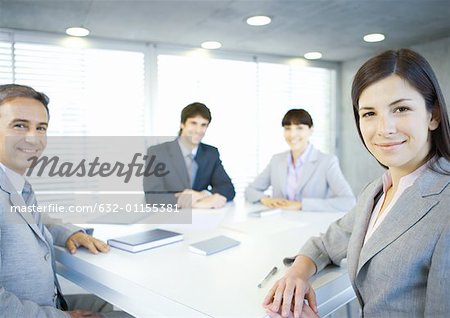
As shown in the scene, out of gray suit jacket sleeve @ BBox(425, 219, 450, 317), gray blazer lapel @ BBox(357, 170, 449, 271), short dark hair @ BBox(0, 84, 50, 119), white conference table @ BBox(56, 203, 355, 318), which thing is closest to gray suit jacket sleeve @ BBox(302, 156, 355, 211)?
white conference table @ BBox(56, 203, 355, 318)

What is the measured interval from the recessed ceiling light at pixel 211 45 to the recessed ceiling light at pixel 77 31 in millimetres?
1142

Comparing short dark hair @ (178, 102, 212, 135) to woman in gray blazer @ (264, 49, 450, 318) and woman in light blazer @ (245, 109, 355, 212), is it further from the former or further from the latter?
woman in gray blazer @ (264, 49, 450, 318)

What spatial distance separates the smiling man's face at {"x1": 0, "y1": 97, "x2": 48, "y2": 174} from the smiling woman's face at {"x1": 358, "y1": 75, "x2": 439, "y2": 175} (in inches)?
45.4

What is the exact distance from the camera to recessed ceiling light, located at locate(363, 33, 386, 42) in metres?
3.58

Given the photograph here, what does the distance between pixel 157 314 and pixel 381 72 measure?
92 centimetres

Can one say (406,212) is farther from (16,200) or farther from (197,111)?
(197,111)

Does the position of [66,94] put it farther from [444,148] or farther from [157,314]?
[444,148]

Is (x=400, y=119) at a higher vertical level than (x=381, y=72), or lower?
lower

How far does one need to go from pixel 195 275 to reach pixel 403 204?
2.18 feet

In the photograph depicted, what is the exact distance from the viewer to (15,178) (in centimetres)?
140

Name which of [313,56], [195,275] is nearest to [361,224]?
[195,275]

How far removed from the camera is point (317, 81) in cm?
504

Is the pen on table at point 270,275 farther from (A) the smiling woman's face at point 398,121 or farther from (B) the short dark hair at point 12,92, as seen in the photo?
(B) the short dark hair at point 12,92

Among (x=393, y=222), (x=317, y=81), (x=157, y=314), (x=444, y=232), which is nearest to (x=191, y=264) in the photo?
(x=157, y=314)
